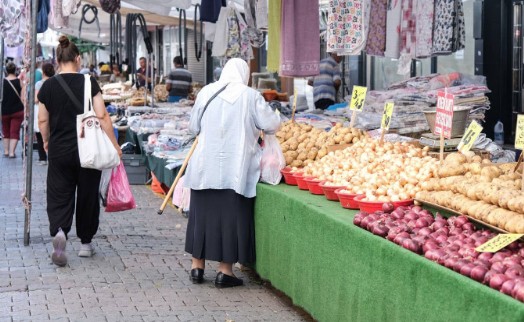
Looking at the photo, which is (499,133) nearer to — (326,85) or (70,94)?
(326,85)

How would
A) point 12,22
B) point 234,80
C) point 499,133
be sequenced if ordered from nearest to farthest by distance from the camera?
point 234,80 → point 12,22 → point 499,133

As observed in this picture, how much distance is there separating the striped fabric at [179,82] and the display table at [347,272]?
472 inches

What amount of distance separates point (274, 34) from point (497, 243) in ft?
23.0

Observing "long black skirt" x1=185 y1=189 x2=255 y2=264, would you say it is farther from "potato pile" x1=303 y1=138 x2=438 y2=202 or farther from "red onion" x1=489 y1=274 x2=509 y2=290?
"red onion" x1=489 y1=274 x2=509 y2=290

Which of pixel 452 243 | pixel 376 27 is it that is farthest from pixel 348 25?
pixel 452 243

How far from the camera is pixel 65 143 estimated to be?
815cm

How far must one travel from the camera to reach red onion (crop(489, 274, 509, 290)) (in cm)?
402

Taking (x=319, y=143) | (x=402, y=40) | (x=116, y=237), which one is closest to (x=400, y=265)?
(x=319, y=143)

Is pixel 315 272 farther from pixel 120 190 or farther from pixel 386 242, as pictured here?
pixel 120 190

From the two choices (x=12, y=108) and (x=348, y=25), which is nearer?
(x=348, y=25)

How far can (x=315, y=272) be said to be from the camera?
6316 mm

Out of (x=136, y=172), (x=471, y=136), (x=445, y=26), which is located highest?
(x=445, y=26)

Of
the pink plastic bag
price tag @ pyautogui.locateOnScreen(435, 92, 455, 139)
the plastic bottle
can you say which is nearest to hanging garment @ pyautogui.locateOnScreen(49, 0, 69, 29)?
the pink plastic bag

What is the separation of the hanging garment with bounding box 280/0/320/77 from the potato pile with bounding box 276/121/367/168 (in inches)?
57.9
